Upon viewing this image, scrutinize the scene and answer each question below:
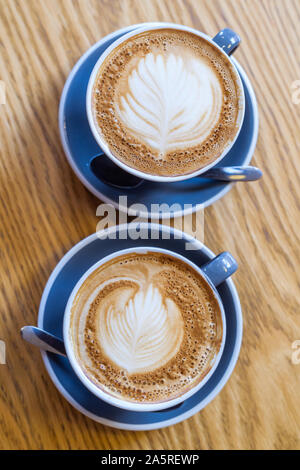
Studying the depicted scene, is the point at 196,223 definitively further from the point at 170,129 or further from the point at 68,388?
the point at 68,388

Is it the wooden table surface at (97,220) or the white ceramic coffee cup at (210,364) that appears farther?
the wooden table surface at (97,220)

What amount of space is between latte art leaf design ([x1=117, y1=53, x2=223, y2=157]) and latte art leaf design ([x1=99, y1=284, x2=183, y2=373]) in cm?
28

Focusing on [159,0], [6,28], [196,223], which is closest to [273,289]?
[196,223]

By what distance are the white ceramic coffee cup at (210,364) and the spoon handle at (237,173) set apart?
0.51 feet

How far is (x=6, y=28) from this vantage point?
0.98m

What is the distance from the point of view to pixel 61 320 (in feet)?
3.06

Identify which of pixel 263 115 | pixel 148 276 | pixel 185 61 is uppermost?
pixel 185 61

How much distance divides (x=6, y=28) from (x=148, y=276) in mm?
587

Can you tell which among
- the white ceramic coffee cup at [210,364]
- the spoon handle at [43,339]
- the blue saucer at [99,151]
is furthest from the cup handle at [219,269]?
the spoon handle at [43,339]
